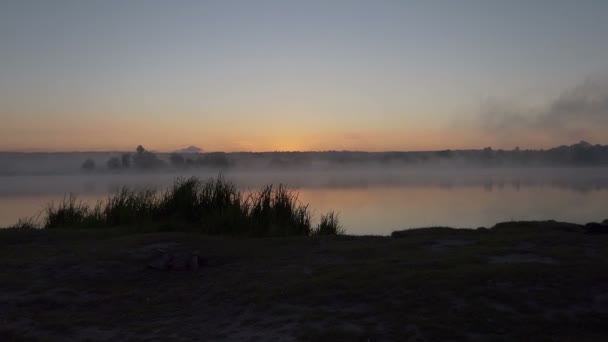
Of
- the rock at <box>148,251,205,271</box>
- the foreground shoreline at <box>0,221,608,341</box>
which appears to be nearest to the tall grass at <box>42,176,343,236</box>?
the foreground shoreline at <box>0,221,608,341</box>

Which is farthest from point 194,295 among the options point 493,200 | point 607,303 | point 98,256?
point 493,200

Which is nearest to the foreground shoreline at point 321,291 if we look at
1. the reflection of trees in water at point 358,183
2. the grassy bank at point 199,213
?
the grassy bank at point 199,213

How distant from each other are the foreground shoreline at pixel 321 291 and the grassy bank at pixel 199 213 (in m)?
3.03

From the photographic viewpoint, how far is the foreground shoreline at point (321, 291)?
15.6ft

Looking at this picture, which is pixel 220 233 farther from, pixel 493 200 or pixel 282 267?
pixel 493 200

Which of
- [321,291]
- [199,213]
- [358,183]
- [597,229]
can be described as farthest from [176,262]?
[358,183]

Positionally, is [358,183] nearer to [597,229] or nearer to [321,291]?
[597,229]

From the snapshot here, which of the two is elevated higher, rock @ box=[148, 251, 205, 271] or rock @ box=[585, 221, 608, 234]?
rock @ box=[585, 221, 608, 234]

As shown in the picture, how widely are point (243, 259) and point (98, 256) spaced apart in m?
2.13

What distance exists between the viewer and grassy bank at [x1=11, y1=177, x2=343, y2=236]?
11695 mm

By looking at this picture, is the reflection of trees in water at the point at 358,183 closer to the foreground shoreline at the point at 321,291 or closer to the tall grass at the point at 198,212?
the tall grass at the point at 198,212

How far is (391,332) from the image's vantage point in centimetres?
459

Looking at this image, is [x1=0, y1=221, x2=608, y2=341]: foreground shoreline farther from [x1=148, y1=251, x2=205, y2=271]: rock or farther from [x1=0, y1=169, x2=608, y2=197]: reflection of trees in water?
[x1=0, y1=169, x2=608, y2=197]: reflection of trees in water

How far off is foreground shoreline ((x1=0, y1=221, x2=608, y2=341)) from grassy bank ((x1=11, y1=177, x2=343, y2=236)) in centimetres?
303
